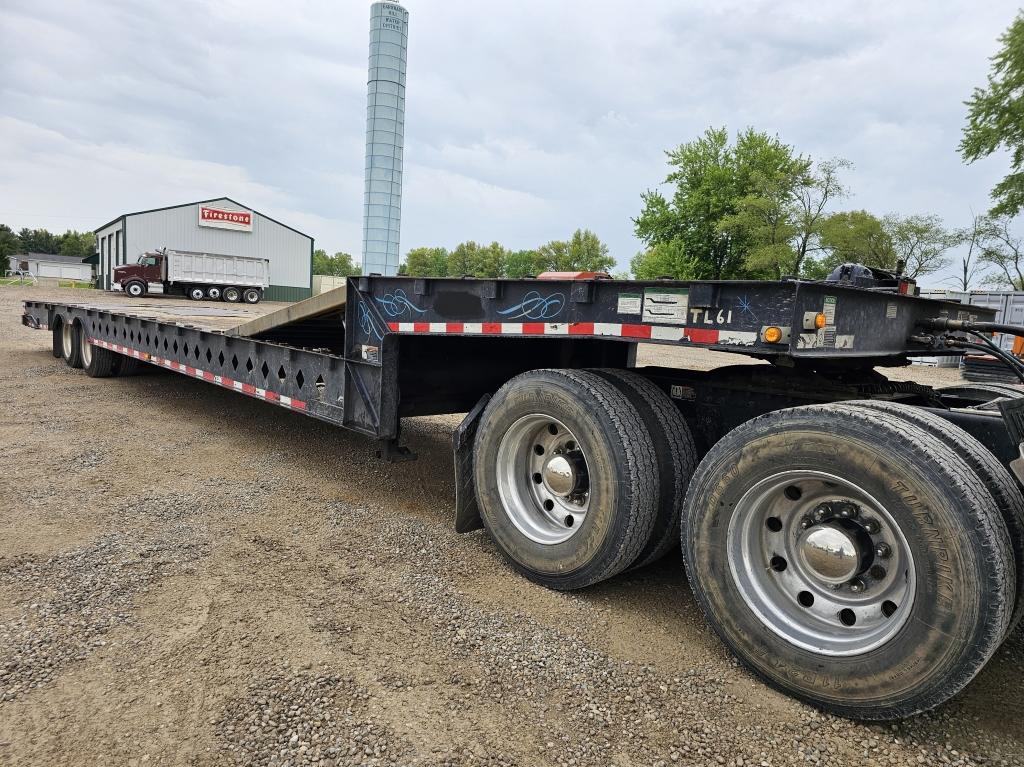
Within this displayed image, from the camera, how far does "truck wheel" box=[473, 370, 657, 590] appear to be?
306cm

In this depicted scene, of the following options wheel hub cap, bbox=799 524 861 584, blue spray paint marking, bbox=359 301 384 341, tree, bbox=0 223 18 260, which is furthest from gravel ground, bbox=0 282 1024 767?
tree, bbox=0 223 18 260

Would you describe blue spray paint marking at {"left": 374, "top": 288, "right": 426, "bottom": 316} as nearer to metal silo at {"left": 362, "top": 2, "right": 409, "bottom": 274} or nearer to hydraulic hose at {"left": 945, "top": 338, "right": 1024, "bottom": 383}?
hydraulic hose at {"left": 945, "top": 338, "right": 1024, "bottom": 383}

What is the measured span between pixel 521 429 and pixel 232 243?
43623 mm

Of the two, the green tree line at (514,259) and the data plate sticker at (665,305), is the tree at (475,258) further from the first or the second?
the data plate sticker at (665,305)

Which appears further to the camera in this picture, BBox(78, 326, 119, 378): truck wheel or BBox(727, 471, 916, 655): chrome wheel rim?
BBox(78, 326, 119, 378): truck wheel

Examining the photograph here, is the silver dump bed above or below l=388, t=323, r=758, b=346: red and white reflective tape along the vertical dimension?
above

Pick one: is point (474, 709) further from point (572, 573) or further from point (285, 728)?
point (572, 573)

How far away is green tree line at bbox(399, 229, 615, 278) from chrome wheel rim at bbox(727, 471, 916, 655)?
175 ft

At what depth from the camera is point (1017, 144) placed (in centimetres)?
2850

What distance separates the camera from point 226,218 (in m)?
41.9

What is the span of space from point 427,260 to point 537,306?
103m

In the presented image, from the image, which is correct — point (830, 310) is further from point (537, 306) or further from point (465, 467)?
point (465, 467)

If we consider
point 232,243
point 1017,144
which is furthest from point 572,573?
point 232,243

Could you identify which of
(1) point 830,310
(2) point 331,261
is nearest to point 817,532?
(1) point 830,310
